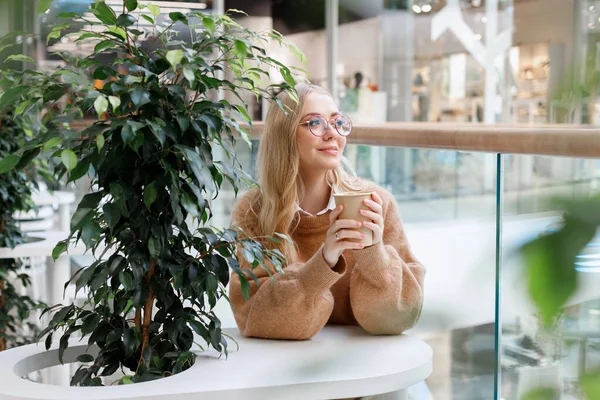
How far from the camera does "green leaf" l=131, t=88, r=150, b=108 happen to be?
119cm

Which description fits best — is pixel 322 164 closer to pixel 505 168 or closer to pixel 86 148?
pixel 505 168

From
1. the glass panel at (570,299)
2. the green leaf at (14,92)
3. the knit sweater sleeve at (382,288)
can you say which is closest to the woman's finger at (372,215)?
the knit sweater sleeve at (382,288)

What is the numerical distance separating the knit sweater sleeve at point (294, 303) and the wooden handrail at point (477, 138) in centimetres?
35

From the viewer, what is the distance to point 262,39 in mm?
1345

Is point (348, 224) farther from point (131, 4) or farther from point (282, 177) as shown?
point (131, 4)

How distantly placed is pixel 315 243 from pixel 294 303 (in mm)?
252

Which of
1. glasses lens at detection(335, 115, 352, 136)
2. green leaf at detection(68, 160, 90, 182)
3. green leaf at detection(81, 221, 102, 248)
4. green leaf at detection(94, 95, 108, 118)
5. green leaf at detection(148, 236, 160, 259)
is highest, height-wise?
green leaf at detection(94, 95, 108, 118)

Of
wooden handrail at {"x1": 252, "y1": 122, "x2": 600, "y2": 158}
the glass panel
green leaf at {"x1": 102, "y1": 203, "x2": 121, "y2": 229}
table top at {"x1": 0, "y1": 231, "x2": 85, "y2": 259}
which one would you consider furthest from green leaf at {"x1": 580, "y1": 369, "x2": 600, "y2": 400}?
table top at {"x1": 0, "y1": 231, "x2": 85, "y2": 259}

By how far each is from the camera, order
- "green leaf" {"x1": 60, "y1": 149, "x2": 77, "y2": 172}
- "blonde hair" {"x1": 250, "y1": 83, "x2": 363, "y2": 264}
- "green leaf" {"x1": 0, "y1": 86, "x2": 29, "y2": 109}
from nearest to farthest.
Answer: "green leaf" {"x1": 60, "y1": 149, "x2": 77, "y2": 172} < "green leaf" {"x1": 0, "y1": 86, "x2": 29, "y2": 109} < "blonde hair" {"x1": 250, "y1": 83, "x2": 363, "y2": 264}

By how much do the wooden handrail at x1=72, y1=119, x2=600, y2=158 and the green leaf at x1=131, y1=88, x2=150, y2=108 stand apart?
28 centimetres

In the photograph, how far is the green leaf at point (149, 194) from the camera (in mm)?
1228

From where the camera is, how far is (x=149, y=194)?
48.6 inches

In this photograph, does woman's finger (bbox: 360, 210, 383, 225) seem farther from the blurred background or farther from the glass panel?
the glass panel

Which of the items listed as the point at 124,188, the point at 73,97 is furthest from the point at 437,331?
the point at 73,97
